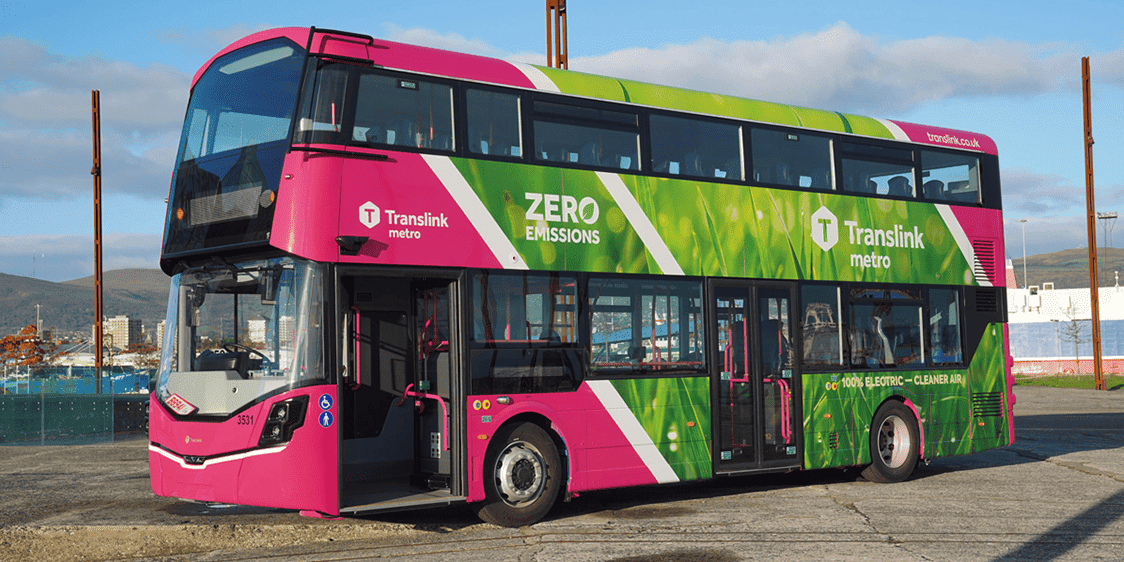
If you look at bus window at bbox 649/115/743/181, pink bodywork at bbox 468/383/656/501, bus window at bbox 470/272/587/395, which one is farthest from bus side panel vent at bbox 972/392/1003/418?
bus window at bbox 470/272/587/395

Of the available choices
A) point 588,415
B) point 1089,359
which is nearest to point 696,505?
point 588,415

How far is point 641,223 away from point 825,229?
301cm

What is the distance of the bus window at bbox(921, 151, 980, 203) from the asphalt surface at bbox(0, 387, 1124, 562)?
3.87 meters

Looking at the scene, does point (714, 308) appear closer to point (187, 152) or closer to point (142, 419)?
point (187, 152)

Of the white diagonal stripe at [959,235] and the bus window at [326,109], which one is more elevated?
the bus window at [326,109]

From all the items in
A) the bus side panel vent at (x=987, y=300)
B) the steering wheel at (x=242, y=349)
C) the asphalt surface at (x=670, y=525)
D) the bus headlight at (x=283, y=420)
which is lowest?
the asphalt surface at (x=670, y=525)

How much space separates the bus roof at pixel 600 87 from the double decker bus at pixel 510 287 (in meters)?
0.03

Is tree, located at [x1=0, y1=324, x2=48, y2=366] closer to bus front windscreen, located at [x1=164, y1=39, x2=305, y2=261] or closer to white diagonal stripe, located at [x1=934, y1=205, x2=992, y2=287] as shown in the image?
bus front windscreen, located at [x1=164, y1=39, x2=305, y2=261]

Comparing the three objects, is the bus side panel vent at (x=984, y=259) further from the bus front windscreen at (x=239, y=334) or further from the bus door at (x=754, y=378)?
the bus front windscreen at (x=239, y=334)

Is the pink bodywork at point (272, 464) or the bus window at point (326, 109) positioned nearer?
the pink bodywork at point (272, 464)

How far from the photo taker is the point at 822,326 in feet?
41.6

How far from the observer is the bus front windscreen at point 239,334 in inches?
340

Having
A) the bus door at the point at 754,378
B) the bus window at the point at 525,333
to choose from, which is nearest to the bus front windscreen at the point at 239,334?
the bus window at the point at 525,333

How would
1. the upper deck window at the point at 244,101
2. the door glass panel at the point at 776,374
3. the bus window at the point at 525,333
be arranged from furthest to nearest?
the door glass panel at the point at 776,374 < the bus window at the point at 525,333 < the upper deck window at the point at 244,101
